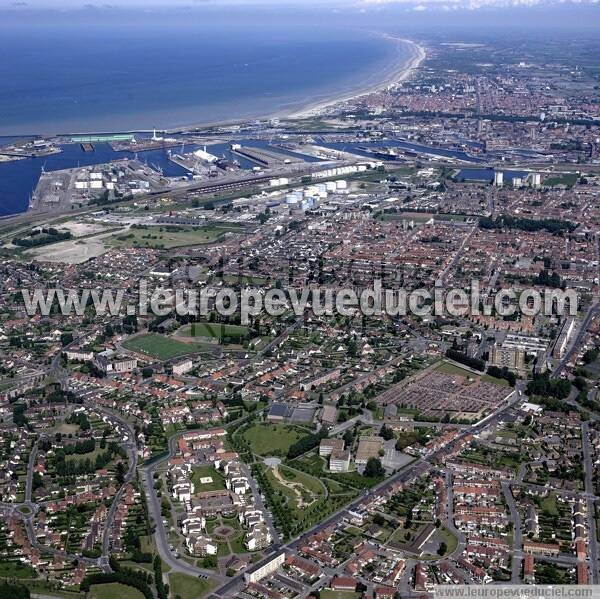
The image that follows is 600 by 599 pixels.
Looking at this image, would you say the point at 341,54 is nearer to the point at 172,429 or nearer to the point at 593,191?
the point at 593,191

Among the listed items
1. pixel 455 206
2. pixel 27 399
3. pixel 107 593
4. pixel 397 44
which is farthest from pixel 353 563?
pixel 397 44

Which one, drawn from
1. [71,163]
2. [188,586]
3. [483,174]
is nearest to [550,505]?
[188,586]

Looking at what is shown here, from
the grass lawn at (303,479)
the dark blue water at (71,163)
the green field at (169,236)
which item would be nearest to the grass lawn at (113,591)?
the grass lawn at (303,479)

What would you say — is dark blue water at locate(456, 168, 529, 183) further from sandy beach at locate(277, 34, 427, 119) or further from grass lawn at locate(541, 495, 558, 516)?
grass lawn at locate(541, 495, 558, 516)

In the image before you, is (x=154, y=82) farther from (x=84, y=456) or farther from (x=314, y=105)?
(x=84, y=456)

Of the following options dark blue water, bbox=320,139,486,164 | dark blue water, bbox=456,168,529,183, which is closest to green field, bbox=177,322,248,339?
dark blue water, bbox=456,168,529,183
